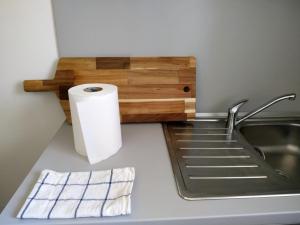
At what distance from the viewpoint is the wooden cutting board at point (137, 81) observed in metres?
1.07

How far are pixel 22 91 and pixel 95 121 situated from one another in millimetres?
519

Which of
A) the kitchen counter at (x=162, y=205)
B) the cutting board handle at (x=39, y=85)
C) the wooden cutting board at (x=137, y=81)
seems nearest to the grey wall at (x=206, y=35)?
the wooden cutting board at (x=137, y=81)

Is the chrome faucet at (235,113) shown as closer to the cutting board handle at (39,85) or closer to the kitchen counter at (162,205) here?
the kitchen counter at (162,205)

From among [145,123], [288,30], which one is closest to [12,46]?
[145,123]

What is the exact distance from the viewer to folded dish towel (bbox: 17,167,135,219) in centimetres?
61

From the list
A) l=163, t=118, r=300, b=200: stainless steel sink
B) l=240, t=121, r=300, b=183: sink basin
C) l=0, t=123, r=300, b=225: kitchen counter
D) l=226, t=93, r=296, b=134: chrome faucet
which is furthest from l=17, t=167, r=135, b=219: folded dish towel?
l=240, t=121, r=300, b=183: sink basin

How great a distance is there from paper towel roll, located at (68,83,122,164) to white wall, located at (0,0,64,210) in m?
0.34

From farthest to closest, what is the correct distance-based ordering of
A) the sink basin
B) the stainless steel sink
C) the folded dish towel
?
the sink basin → the stainless steel sink → the folded dish towel

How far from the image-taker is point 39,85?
1.09 m

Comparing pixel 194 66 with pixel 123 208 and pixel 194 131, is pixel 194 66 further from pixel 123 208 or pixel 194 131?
pixel 123 208

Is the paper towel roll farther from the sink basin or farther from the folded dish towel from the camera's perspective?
the sink basin

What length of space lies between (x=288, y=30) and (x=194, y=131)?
2.03ft

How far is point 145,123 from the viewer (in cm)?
113

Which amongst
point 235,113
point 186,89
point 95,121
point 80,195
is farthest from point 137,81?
point 80,195
